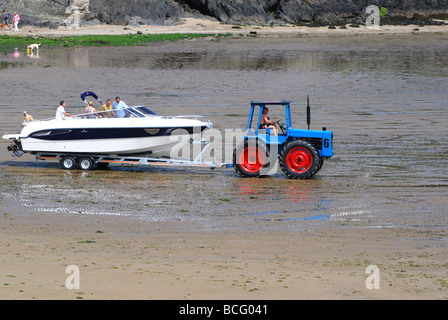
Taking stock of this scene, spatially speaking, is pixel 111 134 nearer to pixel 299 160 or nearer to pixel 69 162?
pixel 69 162

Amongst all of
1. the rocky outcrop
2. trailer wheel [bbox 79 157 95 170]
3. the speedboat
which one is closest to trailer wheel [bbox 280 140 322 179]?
the speedboat

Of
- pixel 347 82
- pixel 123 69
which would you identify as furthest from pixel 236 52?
pixel 347 82

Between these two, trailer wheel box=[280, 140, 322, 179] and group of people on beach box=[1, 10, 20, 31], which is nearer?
trailer wheel box=[280, 140, 322, 179]

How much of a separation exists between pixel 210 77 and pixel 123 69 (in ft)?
17.4

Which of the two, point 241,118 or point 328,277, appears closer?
point 328,277

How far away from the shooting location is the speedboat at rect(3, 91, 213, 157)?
16031 mm

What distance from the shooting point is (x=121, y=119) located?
53.4 ft

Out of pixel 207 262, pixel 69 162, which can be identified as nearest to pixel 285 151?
pixel 69 162

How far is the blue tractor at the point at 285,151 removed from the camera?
49.5 feet

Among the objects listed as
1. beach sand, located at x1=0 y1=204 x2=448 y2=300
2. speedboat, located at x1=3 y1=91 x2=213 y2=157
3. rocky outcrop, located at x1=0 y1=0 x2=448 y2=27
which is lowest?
beach sand, located at x1=0 y1=204 x2=448 y2=300

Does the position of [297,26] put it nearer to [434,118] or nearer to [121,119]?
[434,118]

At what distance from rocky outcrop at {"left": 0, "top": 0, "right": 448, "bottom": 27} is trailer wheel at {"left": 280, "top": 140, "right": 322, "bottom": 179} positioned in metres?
45.6

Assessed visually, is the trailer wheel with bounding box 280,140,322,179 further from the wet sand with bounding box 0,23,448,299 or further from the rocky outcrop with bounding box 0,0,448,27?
the rocky outcrop with bounding box 0,0,448,27

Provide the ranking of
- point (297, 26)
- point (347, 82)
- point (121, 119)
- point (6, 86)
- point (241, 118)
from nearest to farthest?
point (121, 119) → point (241, 118) → point (6, 86) → point (347, 82) → point (297, 26)
